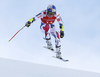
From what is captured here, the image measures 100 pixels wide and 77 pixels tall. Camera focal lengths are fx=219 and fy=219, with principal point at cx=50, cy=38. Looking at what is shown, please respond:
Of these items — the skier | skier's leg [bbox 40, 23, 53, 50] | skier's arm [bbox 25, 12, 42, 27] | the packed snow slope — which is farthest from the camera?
skier's leg [bbox 40, 23, 53, 50]

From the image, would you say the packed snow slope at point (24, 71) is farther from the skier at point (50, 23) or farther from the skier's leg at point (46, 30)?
the skier's leg at point (46, 30)

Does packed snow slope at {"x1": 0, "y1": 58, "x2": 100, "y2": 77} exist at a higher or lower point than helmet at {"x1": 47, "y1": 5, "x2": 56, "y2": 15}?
lower

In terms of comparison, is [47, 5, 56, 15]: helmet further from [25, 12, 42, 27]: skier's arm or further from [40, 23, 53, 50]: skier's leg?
[40, 23, 53, 50]: skier's leg

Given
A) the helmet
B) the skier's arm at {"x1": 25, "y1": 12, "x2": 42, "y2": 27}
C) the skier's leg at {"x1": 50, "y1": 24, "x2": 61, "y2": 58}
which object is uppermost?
the helmet

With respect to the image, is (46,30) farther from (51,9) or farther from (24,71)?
(24,71)

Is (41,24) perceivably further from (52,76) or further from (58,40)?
(52,76)

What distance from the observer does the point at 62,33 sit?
9328mm

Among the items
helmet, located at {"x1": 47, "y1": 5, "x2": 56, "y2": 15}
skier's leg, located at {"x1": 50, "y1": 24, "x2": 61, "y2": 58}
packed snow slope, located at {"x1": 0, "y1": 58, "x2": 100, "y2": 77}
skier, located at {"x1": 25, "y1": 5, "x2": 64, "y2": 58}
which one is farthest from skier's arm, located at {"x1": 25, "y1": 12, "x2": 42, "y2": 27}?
packed snow slope, located at {"x1": 0, "y1": 58, "x2": 100, "y2": 77}

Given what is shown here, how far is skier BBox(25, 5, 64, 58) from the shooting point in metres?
9.17

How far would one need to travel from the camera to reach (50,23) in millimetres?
9586

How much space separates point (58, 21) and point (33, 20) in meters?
1.10

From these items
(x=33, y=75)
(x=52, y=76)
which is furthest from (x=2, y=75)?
(x=52, y=76)

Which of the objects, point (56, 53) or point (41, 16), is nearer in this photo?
point (41, 16)

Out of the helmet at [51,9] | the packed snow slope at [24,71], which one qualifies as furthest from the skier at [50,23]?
the packed snow slope at [24,71]
